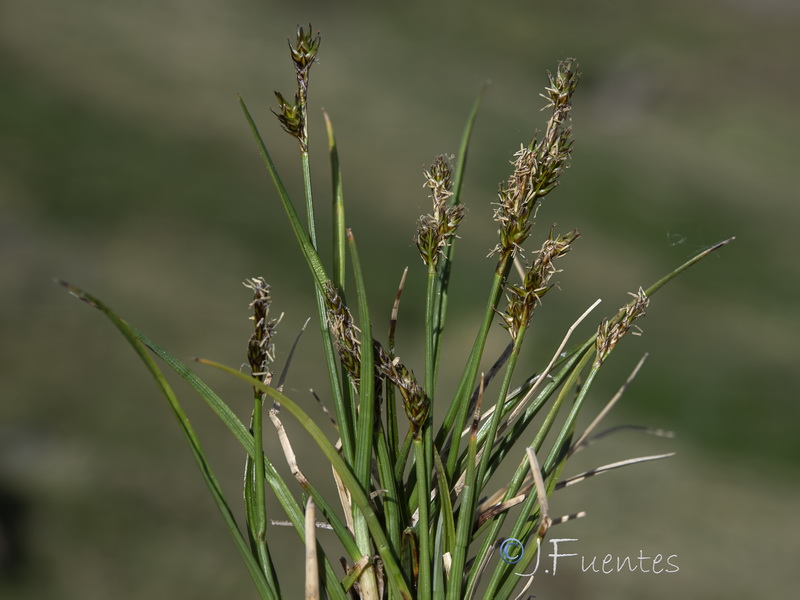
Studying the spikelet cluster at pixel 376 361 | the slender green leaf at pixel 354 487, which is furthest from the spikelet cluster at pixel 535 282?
the slender green leaf at pixel 354 487

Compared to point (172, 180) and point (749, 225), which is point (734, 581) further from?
point (172, 180)

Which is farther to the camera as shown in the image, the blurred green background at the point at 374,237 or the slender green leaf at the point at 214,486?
the blurred green background at the point at 374,237

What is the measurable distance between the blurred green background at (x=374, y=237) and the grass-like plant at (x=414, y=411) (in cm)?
36

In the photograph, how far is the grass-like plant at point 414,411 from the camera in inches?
26.1

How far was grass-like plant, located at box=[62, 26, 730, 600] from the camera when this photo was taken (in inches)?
26.1

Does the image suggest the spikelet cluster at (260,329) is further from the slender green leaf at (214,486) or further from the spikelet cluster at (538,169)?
the spikelet cluster at (538,169)

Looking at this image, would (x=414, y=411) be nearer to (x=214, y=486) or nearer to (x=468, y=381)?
(x=468, y=381)

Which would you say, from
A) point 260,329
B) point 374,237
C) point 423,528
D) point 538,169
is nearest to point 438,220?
point 538,169

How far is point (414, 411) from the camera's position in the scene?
26.8 inches

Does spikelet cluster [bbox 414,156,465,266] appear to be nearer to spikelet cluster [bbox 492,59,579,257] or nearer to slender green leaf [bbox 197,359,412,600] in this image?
spikelet cluster [bbox 492,59,579,257]

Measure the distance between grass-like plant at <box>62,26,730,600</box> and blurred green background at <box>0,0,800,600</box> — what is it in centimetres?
36

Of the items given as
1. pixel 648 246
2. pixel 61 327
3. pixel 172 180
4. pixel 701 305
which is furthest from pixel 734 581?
pixel 172 180

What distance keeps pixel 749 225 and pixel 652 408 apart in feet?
11.2

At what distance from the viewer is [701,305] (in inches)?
271
